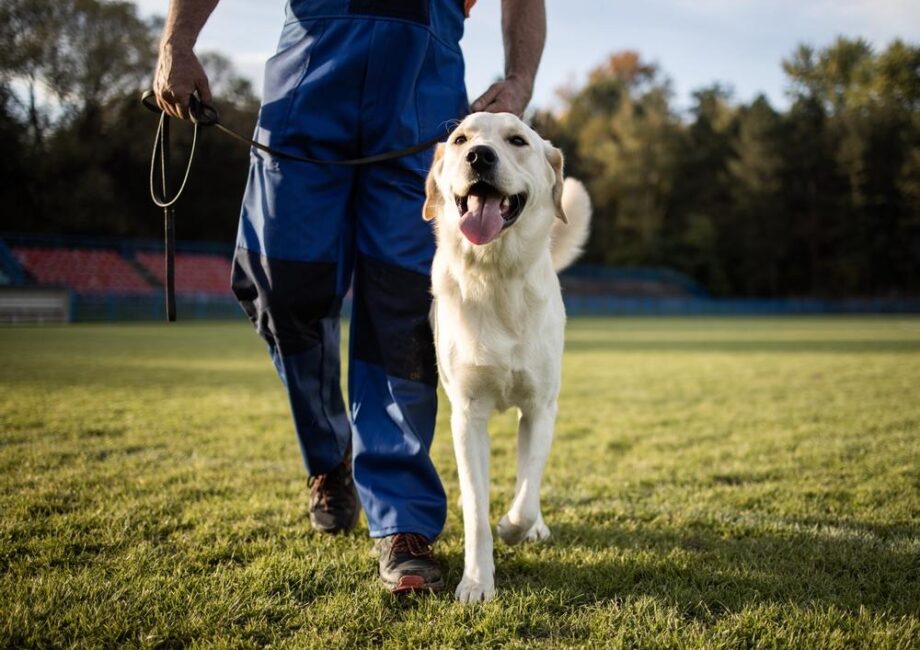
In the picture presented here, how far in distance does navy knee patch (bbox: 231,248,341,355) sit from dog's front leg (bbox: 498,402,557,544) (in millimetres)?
976

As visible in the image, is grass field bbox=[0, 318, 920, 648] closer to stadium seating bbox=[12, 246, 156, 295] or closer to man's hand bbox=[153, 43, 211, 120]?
man's hand bbox=[153, 43, 211, 120]

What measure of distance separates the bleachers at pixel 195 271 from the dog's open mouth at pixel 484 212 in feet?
89.8

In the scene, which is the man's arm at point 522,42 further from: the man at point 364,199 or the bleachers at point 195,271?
the bleachers at point 195,271

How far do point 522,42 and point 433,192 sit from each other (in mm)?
786

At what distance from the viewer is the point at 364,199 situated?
276 cm

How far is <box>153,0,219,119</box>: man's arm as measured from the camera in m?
2.52

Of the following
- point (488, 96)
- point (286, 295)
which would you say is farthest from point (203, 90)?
point (488, 96)

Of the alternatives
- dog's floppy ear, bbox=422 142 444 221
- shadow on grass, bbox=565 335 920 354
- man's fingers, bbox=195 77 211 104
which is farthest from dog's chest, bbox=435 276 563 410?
shadow on grass, bbox=565 335 920 354

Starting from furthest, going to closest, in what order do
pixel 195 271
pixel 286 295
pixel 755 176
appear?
pixel 755 176, pixel 195 271, pixel 286 295

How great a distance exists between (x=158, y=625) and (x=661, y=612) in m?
1.56

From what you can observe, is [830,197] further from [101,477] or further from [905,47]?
[101,477]

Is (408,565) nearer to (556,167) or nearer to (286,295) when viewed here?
(286,295)

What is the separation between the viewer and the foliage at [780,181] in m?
45.3

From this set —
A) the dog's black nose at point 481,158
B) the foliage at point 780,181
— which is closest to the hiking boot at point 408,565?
the dog's black nose at point 481,158
